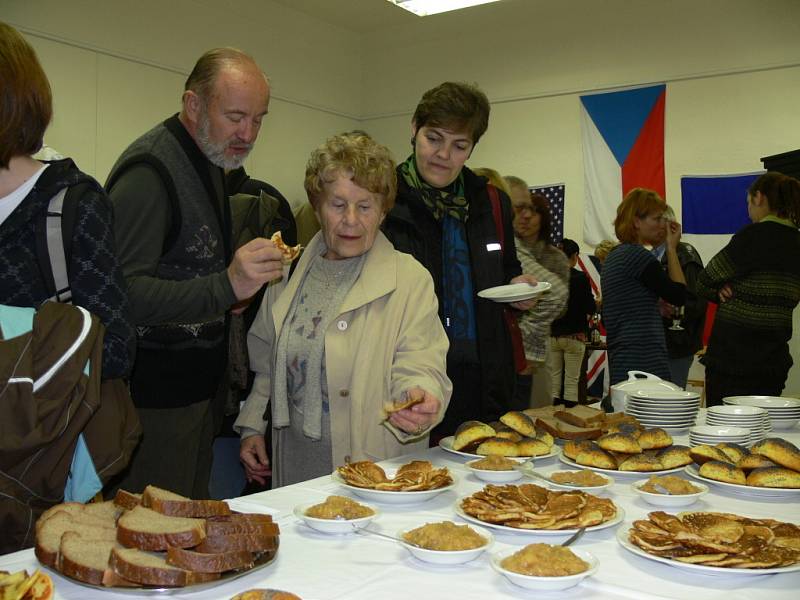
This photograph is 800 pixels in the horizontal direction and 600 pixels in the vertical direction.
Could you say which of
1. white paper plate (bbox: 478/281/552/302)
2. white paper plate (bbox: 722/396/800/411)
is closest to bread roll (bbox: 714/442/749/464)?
white paper plate (bbox: 478/281/552/302)

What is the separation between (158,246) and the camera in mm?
2055

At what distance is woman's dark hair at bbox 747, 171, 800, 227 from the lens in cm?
408

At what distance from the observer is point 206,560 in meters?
1.07

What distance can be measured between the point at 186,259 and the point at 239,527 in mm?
1168

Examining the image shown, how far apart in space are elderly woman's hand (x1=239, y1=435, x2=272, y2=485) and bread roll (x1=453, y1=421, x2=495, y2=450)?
1.92 feet

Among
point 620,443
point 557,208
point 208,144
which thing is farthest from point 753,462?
point 557,208

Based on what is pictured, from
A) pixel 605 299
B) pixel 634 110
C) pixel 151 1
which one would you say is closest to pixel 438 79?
pixel 634 110

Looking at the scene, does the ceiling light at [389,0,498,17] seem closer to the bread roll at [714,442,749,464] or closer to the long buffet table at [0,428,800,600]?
the bread roll at [714,442,749,464]

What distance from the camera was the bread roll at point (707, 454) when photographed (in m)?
1.75

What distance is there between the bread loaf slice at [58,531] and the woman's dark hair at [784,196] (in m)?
3.80

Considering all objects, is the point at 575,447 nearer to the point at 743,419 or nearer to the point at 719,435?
the point at 719,435

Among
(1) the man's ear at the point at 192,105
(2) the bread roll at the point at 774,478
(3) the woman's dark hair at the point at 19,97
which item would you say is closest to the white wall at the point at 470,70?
(1) the man's ear at the point at 192,105

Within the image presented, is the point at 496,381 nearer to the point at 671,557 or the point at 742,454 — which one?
the point at 742,454

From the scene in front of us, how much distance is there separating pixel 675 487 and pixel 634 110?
6059 millimetres
